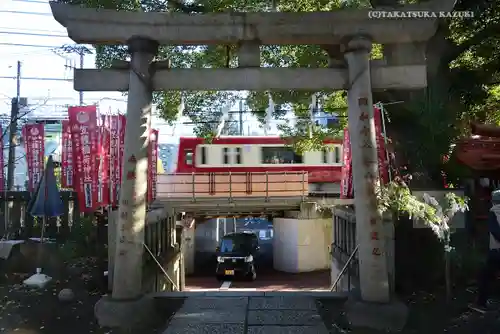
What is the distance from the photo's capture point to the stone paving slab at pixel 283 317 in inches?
231

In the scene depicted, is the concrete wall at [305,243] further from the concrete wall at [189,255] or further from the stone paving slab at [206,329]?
the stone paving slab at [206,329]

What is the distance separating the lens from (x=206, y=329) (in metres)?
5.62

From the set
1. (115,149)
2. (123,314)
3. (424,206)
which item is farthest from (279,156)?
(123,314)

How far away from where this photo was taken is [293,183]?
19.8 metres

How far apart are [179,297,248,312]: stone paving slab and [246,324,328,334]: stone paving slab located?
3.09 feet

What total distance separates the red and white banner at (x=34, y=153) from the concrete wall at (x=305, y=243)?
12.2 metres

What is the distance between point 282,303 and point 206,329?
155cm

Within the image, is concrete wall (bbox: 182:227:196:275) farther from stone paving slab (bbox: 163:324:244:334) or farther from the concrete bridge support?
stone paving slab (bbox: 163:324:244:334)

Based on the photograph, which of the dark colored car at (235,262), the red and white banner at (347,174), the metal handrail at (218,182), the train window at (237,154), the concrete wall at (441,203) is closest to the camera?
the concrete wall at (441,203)

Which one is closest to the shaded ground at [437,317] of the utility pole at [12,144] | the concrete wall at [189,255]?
the utility pole at [12,144]

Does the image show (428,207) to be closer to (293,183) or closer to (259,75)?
(259,75)

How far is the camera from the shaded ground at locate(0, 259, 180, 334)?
6062 millimetres

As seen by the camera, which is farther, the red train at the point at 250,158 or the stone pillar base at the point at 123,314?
the red train at the point at 250,158

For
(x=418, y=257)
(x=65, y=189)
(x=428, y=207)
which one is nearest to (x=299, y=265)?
(x=65, y=189)
